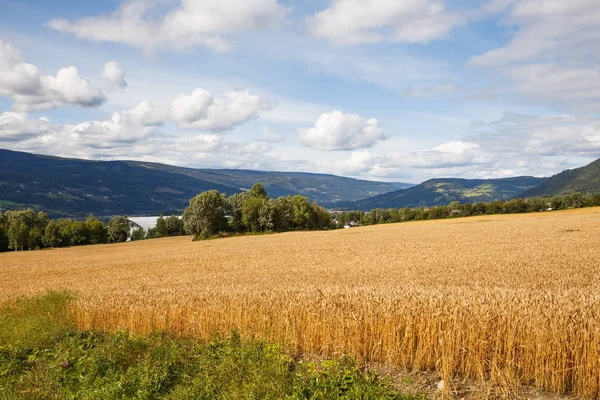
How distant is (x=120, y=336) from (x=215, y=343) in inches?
124

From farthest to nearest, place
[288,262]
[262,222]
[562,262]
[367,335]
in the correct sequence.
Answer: [262,222], [288,262], [562,262], [367,335]

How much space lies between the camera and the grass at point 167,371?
22.5 feet

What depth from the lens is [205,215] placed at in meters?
89.2

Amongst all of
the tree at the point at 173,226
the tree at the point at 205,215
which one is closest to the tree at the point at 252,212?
the tree at the point at 205,215

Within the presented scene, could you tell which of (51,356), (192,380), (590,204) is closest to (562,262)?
(192,380)

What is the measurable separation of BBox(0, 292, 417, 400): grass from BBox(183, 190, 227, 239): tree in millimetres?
78630

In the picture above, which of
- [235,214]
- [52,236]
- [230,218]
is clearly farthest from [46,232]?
[235,214]

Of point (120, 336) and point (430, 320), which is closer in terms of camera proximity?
point (430, 320)

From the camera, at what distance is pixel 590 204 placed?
103 meters

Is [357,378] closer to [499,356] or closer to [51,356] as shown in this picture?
[499,356]

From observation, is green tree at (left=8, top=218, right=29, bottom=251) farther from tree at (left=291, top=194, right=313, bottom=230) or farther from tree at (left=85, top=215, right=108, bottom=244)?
tree at (left=291, top=194, right=313, bottom=230)

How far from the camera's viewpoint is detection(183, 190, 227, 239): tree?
88875mm

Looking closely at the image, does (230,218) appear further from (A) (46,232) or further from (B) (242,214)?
(A) (46,232)

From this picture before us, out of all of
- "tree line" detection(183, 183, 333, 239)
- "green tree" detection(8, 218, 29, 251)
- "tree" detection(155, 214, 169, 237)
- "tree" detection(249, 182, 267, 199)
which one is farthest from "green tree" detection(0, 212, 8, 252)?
"tree" detection(249, 182, 267, 199)
